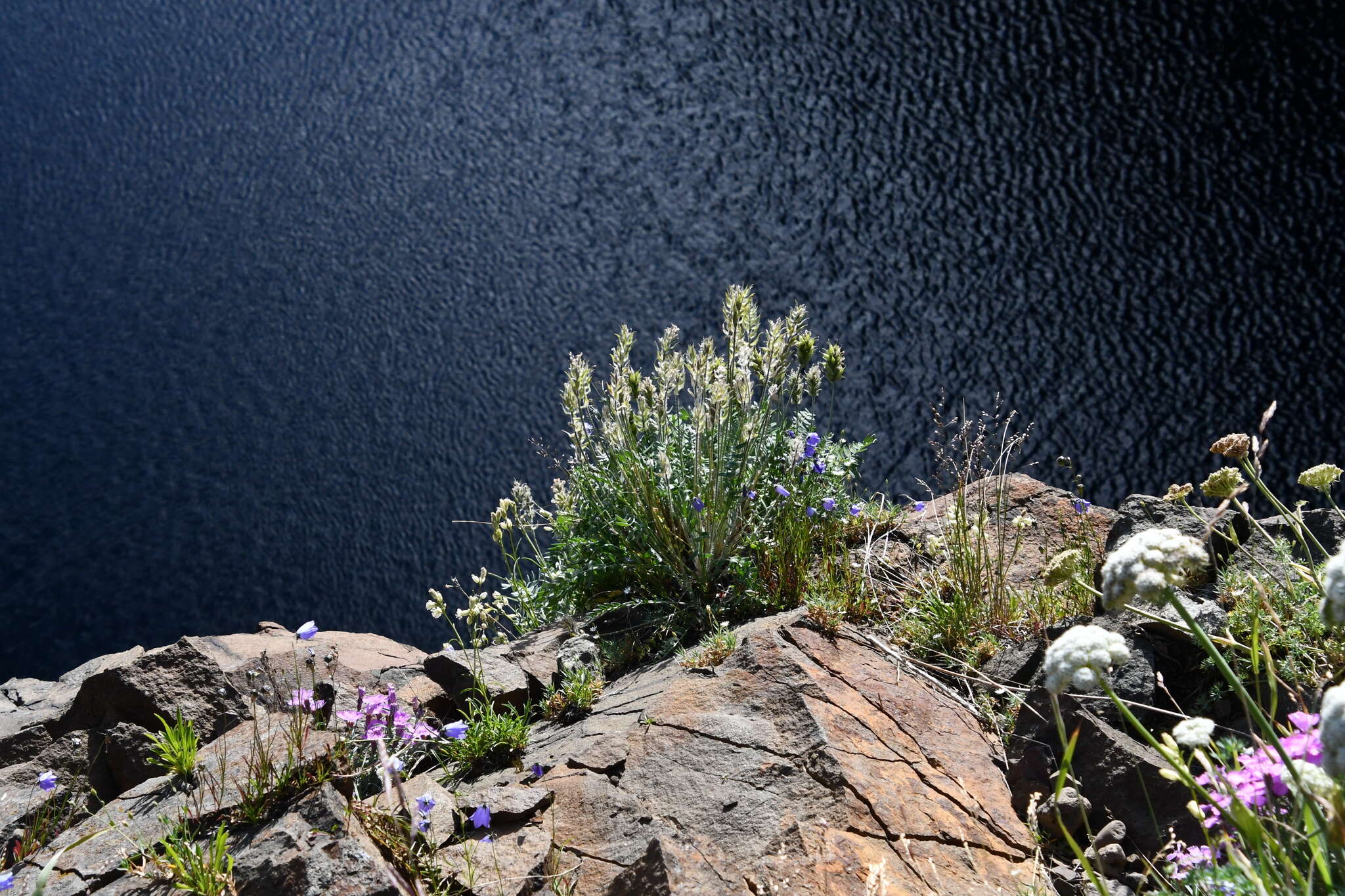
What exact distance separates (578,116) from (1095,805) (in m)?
2.75

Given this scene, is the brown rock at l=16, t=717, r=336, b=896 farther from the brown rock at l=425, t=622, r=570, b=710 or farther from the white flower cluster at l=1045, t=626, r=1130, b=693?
the white flower cluster at l=1045, t=626, r=1130, b=693

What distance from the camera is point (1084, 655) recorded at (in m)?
0.85

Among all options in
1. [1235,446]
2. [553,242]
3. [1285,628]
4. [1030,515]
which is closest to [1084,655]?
[1235,446]

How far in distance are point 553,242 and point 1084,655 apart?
2.63m

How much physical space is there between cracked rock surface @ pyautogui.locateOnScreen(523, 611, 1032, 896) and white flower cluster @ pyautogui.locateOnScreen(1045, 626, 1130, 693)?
17.1 inches

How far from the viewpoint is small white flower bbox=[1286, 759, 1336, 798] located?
Answer: 2.59 ft

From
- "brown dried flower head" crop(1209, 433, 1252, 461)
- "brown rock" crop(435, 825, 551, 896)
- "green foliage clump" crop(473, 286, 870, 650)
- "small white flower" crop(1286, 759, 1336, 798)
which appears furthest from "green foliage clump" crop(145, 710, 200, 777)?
"brown dried flower head" crop(1209, 433, 1252, 461)

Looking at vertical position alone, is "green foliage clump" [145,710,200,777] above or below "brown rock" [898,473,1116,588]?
above

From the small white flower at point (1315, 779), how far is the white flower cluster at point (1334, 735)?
132 mm

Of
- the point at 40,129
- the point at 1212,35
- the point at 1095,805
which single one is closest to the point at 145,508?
the point at 40,129

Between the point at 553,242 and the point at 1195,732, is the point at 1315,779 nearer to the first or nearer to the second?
the point at 1195,732

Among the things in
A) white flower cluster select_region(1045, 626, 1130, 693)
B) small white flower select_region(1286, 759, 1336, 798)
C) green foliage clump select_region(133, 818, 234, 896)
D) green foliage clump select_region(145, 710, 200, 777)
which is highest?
green foliage clump select_region(145, 710, 200, 777)

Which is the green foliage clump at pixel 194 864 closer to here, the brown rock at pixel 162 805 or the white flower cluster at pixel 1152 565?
the brown rock at pixel 162 805

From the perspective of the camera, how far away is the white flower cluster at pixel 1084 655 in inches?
33.1
